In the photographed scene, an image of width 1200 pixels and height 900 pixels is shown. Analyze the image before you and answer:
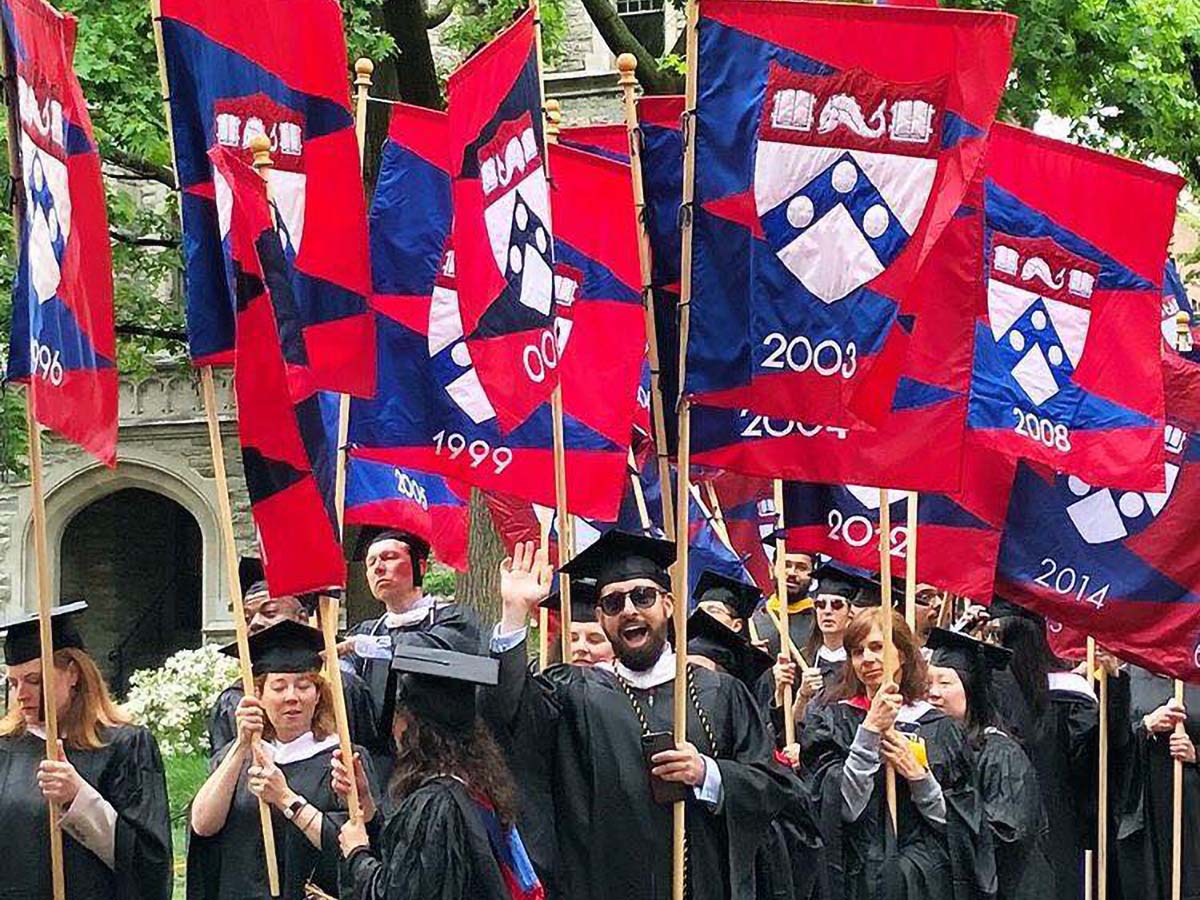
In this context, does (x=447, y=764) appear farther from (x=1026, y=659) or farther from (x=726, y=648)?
(x=1026, y=659)

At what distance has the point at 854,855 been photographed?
8.77 m

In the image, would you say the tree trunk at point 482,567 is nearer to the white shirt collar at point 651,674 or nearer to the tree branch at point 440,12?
the tree branch at point 440,12

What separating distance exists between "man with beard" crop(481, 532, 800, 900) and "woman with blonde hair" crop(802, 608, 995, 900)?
951mm

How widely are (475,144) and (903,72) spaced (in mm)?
1803

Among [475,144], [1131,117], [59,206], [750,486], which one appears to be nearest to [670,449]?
[475,144]

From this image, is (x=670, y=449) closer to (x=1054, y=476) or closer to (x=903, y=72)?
(x=903, y=72)

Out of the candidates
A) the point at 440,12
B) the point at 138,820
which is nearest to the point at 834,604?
the point at 138,820

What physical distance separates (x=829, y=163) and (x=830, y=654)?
3.43 metres

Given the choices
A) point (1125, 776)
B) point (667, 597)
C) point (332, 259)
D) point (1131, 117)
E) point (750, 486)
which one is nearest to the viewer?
point (667, 597)

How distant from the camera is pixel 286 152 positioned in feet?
27.0

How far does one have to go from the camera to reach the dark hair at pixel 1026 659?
10.8 m

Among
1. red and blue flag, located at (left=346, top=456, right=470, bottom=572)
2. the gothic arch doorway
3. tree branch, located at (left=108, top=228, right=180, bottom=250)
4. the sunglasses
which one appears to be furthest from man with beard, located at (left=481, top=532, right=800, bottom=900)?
the gothic arch doorway

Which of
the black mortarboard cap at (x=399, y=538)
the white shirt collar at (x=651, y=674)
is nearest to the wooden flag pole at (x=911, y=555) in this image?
the white shirt collar at (x=651, y=674)

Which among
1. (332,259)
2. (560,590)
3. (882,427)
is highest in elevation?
(332,259)
